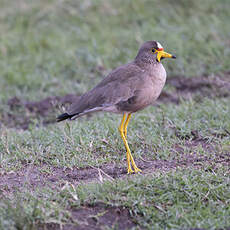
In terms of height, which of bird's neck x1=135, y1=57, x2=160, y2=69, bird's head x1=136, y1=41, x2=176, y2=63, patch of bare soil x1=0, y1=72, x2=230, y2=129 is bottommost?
patch of bare soil x1=0, y1=72, x2=230, y2=129

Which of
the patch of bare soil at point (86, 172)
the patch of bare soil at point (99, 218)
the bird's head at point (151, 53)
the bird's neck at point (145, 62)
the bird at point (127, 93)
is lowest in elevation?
the patch of bare soil at point (86, 172)

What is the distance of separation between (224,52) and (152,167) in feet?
12.7

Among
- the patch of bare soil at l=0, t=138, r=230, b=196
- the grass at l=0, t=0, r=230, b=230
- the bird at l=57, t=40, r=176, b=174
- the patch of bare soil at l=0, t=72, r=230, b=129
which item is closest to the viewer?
the grass at l=0, t=0, r=230, b=230

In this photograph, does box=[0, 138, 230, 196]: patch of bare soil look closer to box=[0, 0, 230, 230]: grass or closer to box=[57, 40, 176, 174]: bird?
box=[0, 0, 230, 230]: grass

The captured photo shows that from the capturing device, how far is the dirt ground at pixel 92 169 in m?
3.69

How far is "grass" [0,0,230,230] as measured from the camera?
3789mm

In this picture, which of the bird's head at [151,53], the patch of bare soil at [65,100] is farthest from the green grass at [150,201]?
the patch of bare soil at [65,100]

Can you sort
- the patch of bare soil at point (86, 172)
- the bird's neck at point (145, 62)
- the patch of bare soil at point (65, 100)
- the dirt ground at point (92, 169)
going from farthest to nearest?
the patch of bare soil at point (65, 100), the bird's neck at point (145, 62), the patch of bare soil at point (86, 172), the dirt ground at point (92, 169)

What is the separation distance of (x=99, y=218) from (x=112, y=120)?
2.48m

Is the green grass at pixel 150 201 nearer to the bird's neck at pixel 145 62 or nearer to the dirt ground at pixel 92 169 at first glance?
the dirt ground at pixel 92 169

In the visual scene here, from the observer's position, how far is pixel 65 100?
22.9 feet

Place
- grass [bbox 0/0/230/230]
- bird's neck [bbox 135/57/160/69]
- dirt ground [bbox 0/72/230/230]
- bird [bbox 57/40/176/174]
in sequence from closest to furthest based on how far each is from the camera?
dirt ground [bbox 0/72/230/230] → grass [bbox 0/0/230/230] → bird [bbox 57/40/176/174] → bird's neck [bbox 135/57/160/69]

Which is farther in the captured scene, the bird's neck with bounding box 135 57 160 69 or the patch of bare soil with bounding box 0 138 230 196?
the bird's neck with bounding box 135 57 160 69

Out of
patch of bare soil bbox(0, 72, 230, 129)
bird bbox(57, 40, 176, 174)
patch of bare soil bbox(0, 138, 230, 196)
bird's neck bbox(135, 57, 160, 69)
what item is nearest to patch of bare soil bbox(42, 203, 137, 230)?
patch of bare soil bbox(0, 138, 230, 196)
